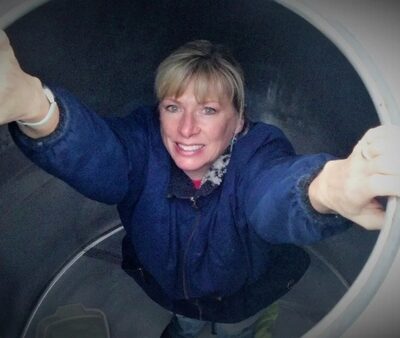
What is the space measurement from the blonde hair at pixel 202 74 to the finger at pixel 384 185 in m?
0.34

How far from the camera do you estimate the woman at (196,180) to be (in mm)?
678

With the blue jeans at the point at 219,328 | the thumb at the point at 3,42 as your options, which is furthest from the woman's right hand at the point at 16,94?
the blue jeans at the point at 219,328

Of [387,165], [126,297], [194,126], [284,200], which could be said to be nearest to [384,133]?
[387,165]

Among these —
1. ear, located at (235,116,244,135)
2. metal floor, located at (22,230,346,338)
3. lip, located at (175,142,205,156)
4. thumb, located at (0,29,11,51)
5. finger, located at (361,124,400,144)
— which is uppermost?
thumb, located at (0,29,11,51)

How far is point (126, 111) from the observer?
115 cm

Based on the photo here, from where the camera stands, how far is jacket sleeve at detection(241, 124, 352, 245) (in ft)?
2.16

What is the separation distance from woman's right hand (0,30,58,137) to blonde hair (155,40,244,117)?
0.23 meters

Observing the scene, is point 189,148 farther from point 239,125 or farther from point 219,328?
point 219,328

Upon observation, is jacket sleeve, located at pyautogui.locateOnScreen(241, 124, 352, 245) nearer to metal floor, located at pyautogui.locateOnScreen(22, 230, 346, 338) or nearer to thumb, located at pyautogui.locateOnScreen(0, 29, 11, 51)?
thumb, located at pyautogui.locateOnScreen(0, 29, 11, 51)

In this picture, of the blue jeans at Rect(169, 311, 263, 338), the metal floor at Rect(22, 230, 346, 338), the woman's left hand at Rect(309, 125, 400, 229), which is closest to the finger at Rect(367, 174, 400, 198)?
the woman's left hand at Rect(309, 125, 400, 229)

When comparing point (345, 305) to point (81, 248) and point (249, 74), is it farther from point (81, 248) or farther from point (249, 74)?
point (81, 248)

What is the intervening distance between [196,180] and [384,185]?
14.7 inches

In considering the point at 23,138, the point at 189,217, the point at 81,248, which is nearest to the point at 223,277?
the point at 189,217

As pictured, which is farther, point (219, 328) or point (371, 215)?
point (219, 328)
